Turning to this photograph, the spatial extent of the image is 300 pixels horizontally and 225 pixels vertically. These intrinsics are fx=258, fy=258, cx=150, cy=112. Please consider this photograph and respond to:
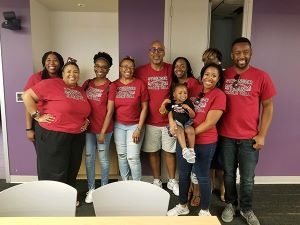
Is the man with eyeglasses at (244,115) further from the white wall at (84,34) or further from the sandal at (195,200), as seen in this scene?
the white wall at (84,34)

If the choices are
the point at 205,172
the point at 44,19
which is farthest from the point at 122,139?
the point at 44,19

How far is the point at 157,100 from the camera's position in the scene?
286 centimetres

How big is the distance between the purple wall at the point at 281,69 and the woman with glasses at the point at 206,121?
1.23 m

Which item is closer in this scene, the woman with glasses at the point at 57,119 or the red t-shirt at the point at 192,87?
the woman with glasses at the point at 57,119

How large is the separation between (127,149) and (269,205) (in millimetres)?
1708

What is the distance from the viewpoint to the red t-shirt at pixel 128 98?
107 inches

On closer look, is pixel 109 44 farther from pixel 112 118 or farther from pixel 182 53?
pixel 112 118

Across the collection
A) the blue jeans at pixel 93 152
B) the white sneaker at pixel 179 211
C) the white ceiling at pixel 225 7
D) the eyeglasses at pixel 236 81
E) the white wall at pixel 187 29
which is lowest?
the white sneaker at pixel 179 211

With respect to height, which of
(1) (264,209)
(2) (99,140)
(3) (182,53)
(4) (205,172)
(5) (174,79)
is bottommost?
(1) (264,209)

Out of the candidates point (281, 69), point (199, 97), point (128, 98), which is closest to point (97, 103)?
point (128, 98)

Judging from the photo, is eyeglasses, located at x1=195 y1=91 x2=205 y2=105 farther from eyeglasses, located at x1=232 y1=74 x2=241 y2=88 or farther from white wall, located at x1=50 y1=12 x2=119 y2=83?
white wall, located at x1=50 y1=12 x2=119 y2=83

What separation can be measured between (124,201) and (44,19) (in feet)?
10.2

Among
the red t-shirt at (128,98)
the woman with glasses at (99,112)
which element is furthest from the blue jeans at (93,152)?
the red t-shirt at (128,98)

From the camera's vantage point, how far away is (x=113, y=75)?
4113 mm
